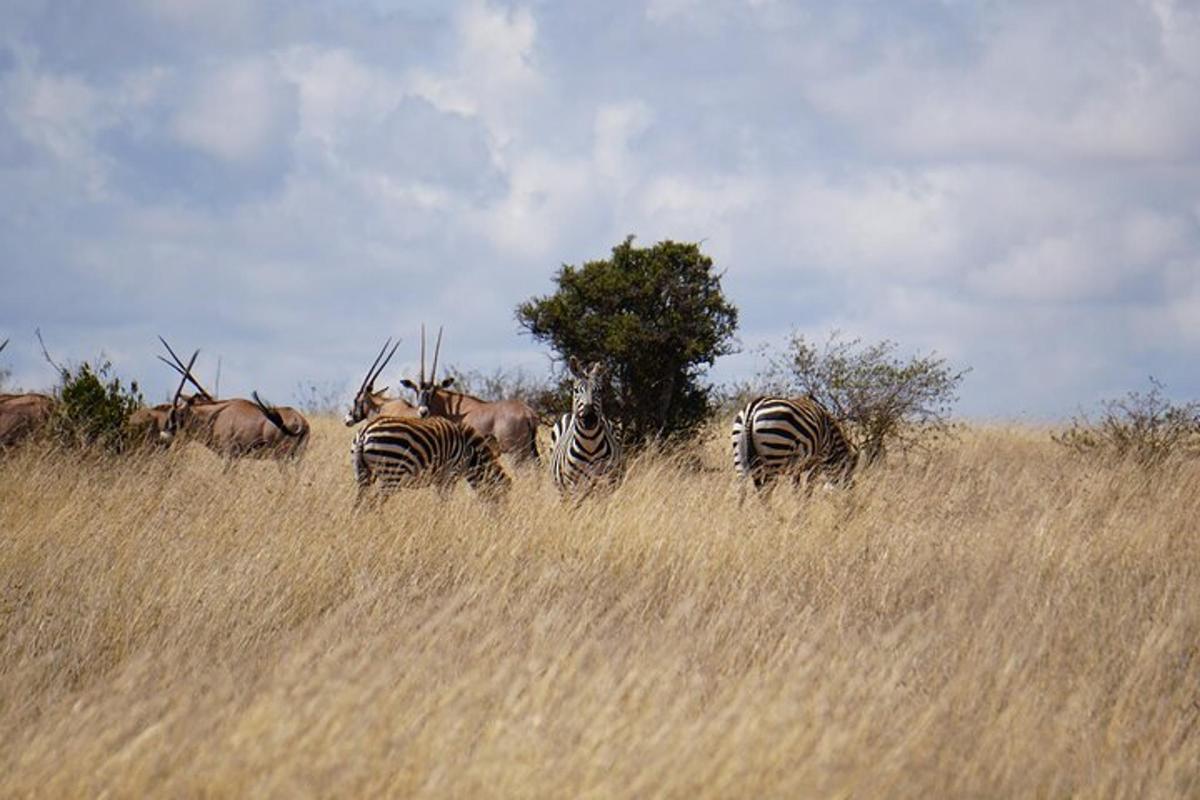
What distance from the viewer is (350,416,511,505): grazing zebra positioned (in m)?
14.3

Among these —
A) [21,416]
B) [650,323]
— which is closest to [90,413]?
[21,416]

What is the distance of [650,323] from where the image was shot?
22.7 meters

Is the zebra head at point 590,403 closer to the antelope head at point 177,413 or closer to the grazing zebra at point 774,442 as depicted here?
the grazing zebra at point 774,442

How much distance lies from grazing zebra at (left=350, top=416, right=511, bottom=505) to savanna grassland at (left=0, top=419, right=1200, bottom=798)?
490mm

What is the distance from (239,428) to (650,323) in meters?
6.47

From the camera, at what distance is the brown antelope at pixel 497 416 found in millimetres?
19688

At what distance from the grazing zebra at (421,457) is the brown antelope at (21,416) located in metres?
5.67

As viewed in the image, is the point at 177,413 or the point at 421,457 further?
the point at 177,413

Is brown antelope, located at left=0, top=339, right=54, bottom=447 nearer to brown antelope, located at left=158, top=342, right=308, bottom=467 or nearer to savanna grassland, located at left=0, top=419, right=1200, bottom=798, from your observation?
brown antelope, located at left=158, top=342, right=308, bottom=467

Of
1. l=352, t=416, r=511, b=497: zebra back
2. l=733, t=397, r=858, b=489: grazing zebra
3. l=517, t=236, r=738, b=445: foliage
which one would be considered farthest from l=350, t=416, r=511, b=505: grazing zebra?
l=517, t=236, r=738, b=445: foliage

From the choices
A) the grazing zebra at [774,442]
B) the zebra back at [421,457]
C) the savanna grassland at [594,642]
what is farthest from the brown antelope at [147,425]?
the grazing zebra at [774,442]

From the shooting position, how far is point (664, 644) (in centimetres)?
766

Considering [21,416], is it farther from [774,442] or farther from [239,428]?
[774,442]

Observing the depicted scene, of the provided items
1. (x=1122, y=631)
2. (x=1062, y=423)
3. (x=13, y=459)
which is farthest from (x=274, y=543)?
(x=1062, y=423)
